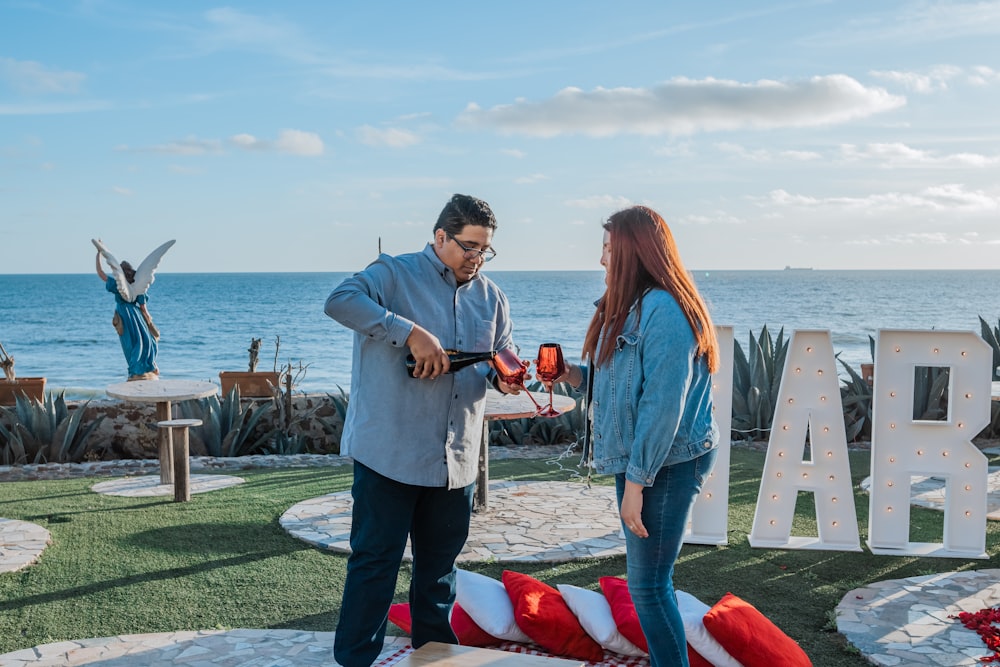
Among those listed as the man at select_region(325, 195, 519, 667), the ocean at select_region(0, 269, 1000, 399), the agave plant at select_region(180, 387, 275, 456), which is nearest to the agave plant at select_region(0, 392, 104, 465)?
the agave plant at select_region(180, 387, 275, 456)

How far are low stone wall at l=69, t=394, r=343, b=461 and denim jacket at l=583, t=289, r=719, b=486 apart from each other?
6.61 metres

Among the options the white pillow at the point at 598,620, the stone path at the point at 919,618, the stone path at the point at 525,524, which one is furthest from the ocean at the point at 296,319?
the white pillow at the point at 598,620

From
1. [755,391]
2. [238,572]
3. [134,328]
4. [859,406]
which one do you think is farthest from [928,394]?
[134,328]

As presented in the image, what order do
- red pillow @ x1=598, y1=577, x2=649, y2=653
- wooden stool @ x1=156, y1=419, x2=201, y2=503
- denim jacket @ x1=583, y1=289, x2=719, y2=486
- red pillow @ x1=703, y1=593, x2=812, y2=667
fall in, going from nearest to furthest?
denim jacket @ x1=583, y1=289, x2=719, y2=486
red pillow @ x1=703, y1=593, x2=812, y2=667
red pillow @ x1=598, y1=577, x2=649, y2=653
wooden stool @ x1=156, y1=419, x2=201, y2=503

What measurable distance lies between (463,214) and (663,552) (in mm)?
1191

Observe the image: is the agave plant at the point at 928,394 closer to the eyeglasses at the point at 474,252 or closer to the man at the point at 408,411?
the man at the point at 408,411

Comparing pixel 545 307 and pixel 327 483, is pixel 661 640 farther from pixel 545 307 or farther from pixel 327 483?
pixel 545 307

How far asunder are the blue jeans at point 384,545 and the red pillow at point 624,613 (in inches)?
30.0

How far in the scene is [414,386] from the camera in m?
2.95

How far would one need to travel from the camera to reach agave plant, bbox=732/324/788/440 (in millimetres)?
8984

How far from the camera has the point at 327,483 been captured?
7.04 metres

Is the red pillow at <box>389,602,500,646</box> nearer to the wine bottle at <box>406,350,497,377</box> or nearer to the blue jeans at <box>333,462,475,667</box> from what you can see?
the blue jeans at <box>333,462,475,667</box>

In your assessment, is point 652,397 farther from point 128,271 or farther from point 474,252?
point 128,271

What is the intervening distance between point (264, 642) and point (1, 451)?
6052 millimetres
